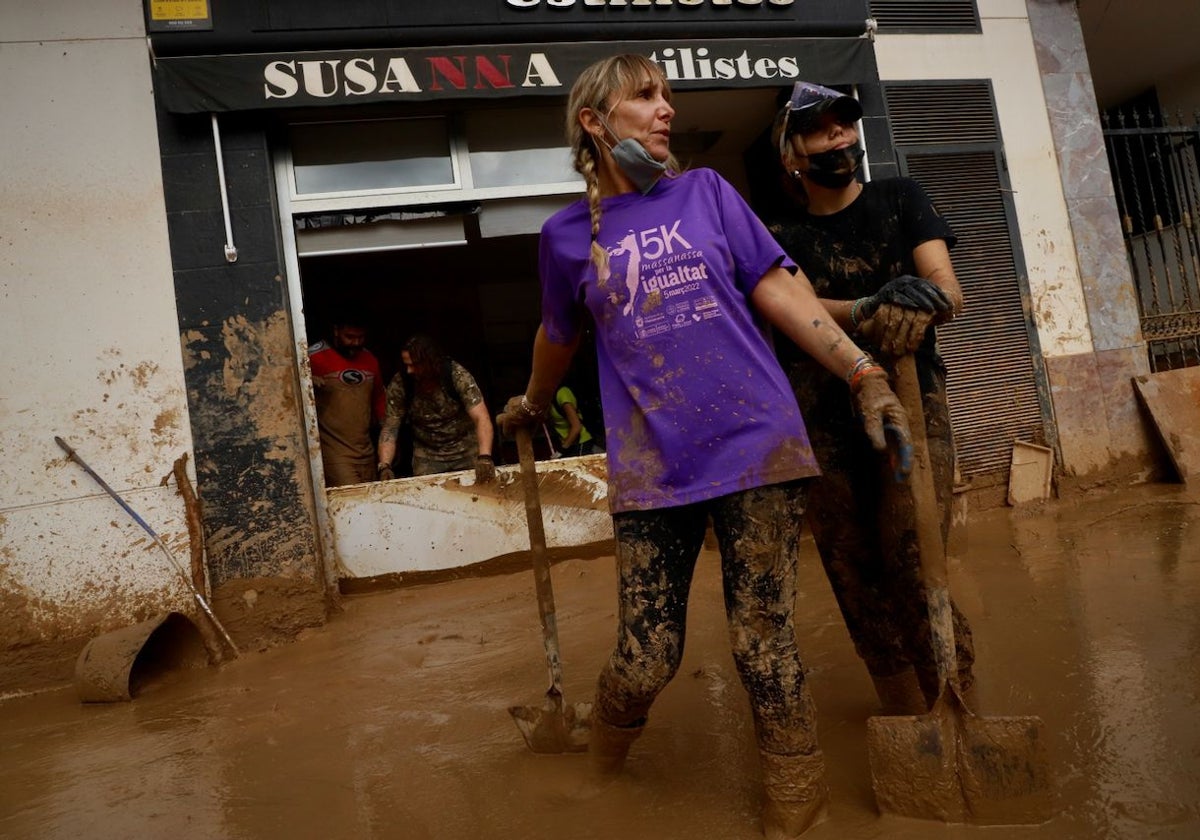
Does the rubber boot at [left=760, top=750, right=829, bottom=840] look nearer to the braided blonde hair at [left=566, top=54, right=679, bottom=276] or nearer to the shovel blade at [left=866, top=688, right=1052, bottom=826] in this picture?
the shovel blade at [left=866, top=688, right=1052, bottom=826]

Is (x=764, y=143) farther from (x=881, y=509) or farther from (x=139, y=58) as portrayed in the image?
(x=881, y=509)

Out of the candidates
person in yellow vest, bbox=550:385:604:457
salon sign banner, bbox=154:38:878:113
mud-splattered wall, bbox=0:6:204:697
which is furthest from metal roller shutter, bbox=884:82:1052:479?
mud-splattered wall, bbox=0:6:204:697

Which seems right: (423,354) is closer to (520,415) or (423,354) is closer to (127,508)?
(127,508)

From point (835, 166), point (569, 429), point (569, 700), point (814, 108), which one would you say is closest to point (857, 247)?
point (835, 166)

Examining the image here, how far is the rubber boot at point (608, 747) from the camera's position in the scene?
2340 millimetres

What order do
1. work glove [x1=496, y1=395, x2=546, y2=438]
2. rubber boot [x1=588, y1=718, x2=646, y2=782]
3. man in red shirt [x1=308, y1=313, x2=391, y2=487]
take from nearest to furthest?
rubber boot [x1=588, y1=718, x2=646, y2=782] → work glove [x1=496, y1=395, x2=546, y2=438] → man in red shirt [x1=308, y1=313, x2=391, y2=487]

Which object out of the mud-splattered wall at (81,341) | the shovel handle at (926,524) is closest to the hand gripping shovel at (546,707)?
the shovel handle at (926,524)

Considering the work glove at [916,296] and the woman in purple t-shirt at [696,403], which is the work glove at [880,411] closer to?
the woman in purple t-shirt at [696,403]

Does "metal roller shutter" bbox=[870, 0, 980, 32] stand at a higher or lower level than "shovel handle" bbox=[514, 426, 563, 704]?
higher

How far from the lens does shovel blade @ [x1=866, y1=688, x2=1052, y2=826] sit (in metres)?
1.96

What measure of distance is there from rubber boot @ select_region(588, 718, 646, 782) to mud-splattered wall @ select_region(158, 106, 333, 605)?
3.11 meters

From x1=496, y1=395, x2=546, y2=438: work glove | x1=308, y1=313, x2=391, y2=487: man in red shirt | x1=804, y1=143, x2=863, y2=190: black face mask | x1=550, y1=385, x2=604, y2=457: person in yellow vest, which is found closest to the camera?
x1=804, y1=143, x2=863, y2=190: black face mask

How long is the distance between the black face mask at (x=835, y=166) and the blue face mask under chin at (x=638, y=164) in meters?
0.66

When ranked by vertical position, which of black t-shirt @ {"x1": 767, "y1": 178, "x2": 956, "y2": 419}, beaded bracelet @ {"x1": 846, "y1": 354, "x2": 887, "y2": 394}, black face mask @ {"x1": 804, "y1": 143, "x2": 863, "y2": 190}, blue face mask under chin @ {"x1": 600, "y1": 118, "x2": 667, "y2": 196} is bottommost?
beaded bracelet @ {"x1": 846, "y1": 354, "x2": 887, "y2": 394}
